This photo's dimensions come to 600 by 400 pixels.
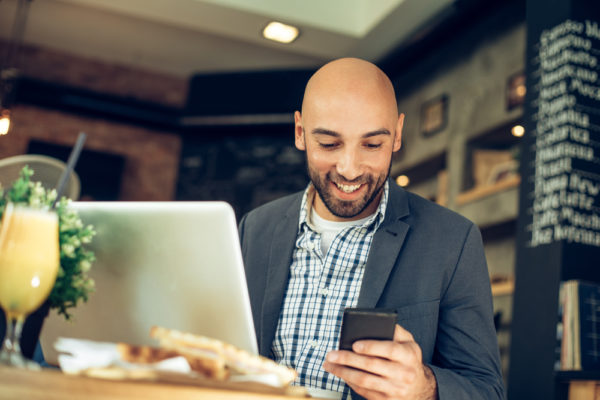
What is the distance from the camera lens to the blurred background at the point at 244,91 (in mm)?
4180

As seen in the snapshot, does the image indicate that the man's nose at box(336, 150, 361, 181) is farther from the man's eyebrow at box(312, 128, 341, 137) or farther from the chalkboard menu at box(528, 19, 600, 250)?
the chalkboard menu at box(528, 19, 600, 250)

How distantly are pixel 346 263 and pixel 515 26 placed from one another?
123 inches

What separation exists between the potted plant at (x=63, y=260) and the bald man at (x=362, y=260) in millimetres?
588

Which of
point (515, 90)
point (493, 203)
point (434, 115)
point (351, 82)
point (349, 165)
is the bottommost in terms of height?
point (349, 165)

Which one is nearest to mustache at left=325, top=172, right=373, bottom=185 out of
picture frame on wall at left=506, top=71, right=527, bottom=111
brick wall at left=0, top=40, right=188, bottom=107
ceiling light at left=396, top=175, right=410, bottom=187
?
picture frame on wall at left=506, top=71, right=527, bottom=111

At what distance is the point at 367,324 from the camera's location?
0.91 meters

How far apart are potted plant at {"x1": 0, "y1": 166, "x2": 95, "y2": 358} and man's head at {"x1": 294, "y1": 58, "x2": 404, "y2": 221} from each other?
63cm

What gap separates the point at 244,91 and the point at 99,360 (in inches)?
211

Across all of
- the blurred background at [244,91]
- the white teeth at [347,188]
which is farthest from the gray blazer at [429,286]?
the blurred background at [244,91]

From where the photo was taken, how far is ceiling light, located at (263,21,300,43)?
4.49 meters

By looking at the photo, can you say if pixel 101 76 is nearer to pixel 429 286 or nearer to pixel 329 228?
pixel 329 228

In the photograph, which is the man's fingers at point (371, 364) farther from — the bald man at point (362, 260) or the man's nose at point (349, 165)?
the man's nose at point (349, 165)

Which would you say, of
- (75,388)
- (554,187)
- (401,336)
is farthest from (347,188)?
(554,187)

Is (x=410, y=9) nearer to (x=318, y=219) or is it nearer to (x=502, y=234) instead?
(x=502, y=234)
